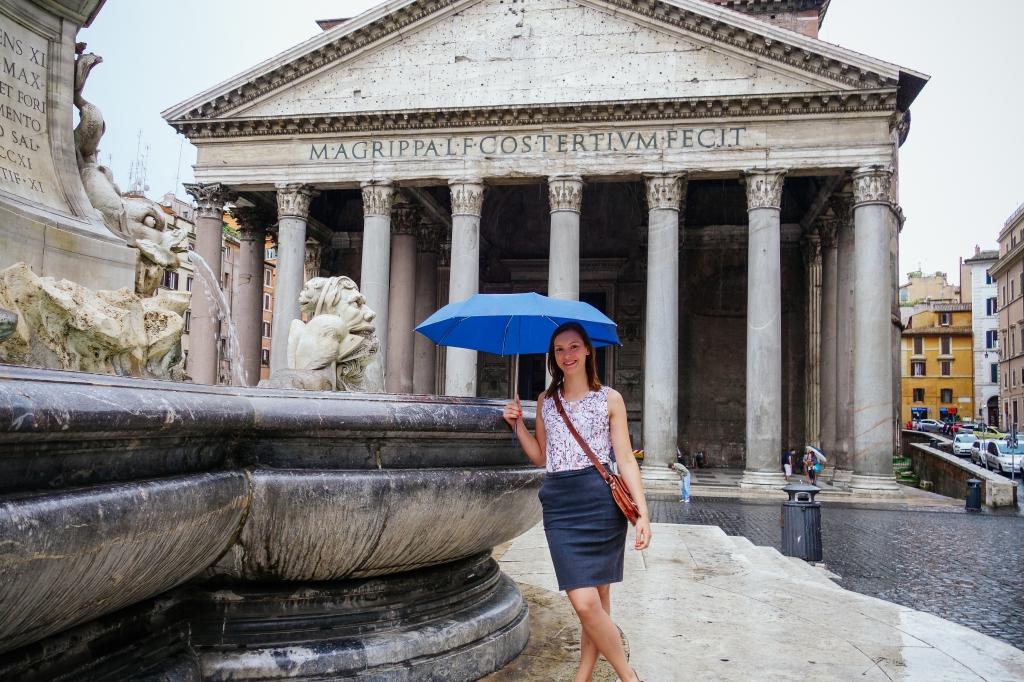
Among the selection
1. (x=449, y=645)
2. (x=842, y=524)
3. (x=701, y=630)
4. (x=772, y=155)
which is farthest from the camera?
(x=772, y=155)

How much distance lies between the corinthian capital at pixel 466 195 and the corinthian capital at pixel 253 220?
731 cm

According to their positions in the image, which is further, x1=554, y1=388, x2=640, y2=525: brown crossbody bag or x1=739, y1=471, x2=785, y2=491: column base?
x1=739, y1=471, x2=785, y2=491: column base

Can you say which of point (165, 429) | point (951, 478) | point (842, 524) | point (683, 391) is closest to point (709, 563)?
point (165, 429)

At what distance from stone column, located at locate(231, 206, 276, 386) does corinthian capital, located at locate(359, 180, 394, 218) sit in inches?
205

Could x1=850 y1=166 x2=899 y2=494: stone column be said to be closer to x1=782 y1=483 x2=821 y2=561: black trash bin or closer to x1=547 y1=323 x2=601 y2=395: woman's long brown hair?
x1=782 y1=483 x2=821 y2=561: black trash bin

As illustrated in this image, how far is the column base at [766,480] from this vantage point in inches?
706

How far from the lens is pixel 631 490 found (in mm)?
2762

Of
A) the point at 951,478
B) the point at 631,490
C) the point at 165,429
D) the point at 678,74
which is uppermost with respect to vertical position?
the point at 678,74

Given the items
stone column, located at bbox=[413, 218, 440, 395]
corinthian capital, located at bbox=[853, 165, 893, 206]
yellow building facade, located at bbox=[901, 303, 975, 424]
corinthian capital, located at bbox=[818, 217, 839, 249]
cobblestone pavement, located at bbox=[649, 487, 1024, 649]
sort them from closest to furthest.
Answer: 1. cobblestone pavement, located at bbox=[649, 487, 1024, 649]
2. corinthian capital, located at bbox=[853, 165, 893, 206]
3. corinthian capital, located at bbox=[818, 217, 839, 249]
4. stone column, located at bbox=[413, 218, 440, 395]
5. yellow building facade, located at bbox=[901, 303, 975, 424]

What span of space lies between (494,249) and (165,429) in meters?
26.5

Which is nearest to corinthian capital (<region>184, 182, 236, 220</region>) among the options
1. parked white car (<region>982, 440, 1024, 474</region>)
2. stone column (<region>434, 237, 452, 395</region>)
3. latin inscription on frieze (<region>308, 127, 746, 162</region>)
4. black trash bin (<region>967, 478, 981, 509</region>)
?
latin inscription on frieze (<region>308, 127, 746, 162</region>)

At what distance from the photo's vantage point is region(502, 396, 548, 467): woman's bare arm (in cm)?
306

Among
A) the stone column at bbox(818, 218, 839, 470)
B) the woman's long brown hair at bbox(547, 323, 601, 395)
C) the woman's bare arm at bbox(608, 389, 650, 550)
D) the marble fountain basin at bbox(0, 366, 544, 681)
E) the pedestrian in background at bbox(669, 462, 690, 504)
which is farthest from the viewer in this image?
the stone column at bbox(818, 218, 839, 470)

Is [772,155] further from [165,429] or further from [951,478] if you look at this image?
[165,429]
